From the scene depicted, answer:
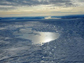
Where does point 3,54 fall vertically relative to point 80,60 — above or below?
above

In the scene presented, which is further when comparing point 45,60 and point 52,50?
point 52,50

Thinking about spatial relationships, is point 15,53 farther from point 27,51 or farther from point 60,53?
point 60,53

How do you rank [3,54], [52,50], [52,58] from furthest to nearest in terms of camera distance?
1. [52,50]
2. [3,54]
3. [52,58]

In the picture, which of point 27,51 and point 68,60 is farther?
point 27,51

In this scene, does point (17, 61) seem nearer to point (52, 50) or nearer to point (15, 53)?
point (15, 53)

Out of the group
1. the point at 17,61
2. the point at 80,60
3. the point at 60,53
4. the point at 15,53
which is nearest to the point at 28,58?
the point at 17,61

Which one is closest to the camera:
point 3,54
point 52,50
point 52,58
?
point 52,58

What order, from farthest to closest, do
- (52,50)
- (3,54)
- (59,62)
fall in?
(52,50) < (3,54) < (59,62)

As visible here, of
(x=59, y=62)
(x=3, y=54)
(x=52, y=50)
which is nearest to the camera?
(x=59, y=62)

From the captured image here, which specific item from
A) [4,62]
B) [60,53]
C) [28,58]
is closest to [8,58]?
[4,62]
